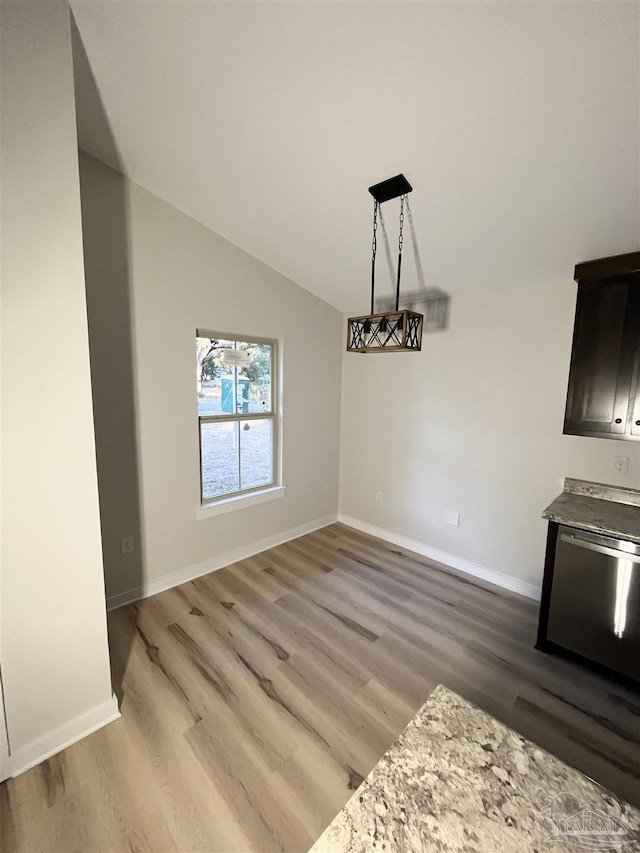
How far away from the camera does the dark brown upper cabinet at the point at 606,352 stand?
2.06 metres

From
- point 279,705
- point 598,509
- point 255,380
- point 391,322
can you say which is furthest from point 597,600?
point 255,380

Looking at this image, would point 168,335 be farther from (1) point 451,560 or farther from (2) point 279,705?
(1) point 451,560

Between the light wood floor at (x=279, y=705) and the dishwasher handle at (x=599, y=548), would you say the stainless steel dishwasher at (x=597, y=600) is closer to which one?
the dishwasher handle at (x=599, y=548)

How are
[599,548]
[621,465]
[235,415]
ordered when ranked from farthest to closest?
[235,415] → [621,465] → [599,548]

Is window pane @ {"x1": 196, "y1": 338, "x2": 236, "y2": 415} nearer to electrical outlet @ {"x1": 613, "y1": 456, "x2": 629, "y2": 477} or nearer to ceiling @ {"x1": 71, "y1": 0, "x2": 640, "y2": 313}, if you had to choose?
ceiling @ {"x1": 71, "y1": 0, "x2": 640, "y2": 313}

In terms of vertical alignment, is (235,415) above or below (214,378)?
below

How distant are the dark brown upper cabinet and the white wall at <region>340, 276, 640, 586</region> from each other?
0.78 ft

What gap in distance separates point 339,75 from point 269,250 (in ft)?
4.90

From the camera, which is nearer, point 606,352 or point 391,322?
point 391,322

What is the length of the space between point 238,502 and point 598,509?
2.62 m

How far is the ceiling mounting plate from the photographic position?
1929 millimetres

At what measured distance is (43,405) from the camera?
1.40m

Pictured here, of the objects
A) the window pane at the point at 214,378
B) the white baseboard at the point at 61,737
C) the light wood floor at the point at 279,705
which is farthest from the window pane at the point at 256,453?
the white baseboard at the point at 61,737

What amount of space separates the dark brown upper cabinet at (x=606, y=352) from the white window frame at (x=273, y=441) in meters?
2.29
